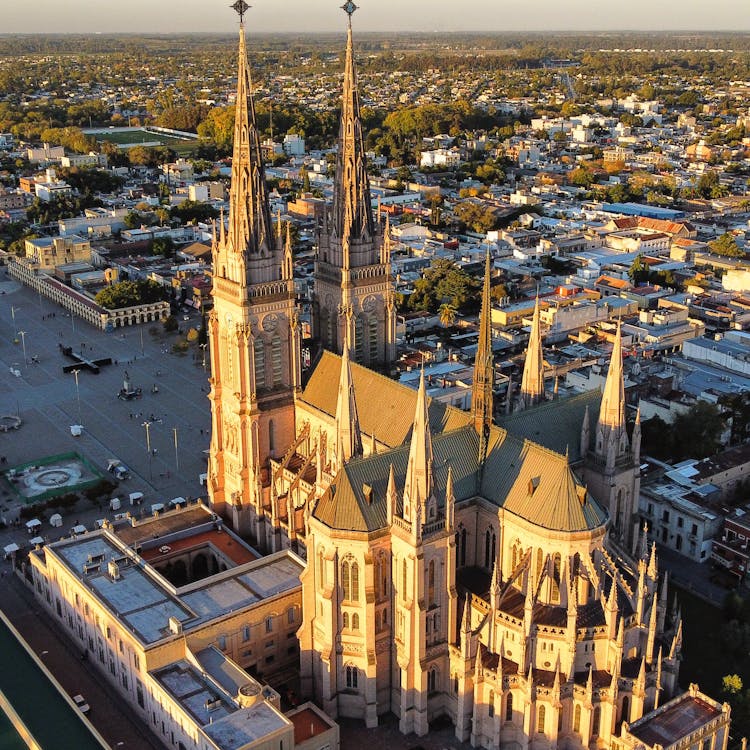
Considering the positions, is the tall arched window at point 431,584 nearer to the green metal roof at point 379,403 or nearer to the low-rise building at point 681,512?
the green metal roof at point 379,403

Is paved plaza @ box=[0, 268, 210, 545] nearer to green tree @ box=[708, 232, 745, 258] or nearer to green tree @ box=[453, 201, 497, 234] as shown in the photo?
green tree @ box=[453, 201, 497, 234]

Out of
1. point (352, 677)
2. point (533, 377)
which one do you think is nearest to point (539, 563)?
point (352, 677)

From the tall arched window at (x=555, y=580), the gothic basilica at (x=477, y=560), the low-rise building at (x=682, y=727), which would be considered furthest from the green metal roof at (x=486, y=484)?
the low-rise building at (x=682, y=727)

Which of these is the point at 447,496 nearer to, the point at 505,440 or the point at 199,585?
the point at 505,440

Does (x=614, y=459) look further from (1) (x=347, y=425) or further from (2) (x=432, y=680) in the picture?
(2) (x=432, y=680)

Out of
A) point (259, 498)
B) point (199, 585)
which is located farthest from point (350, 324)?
point (199, 585)

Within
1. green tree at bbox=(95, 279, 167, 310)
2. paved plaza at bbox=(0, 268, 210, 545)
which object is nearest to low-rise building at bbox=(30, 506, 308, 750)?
paved plaza at bbox=(0, 268, 210, 545)
